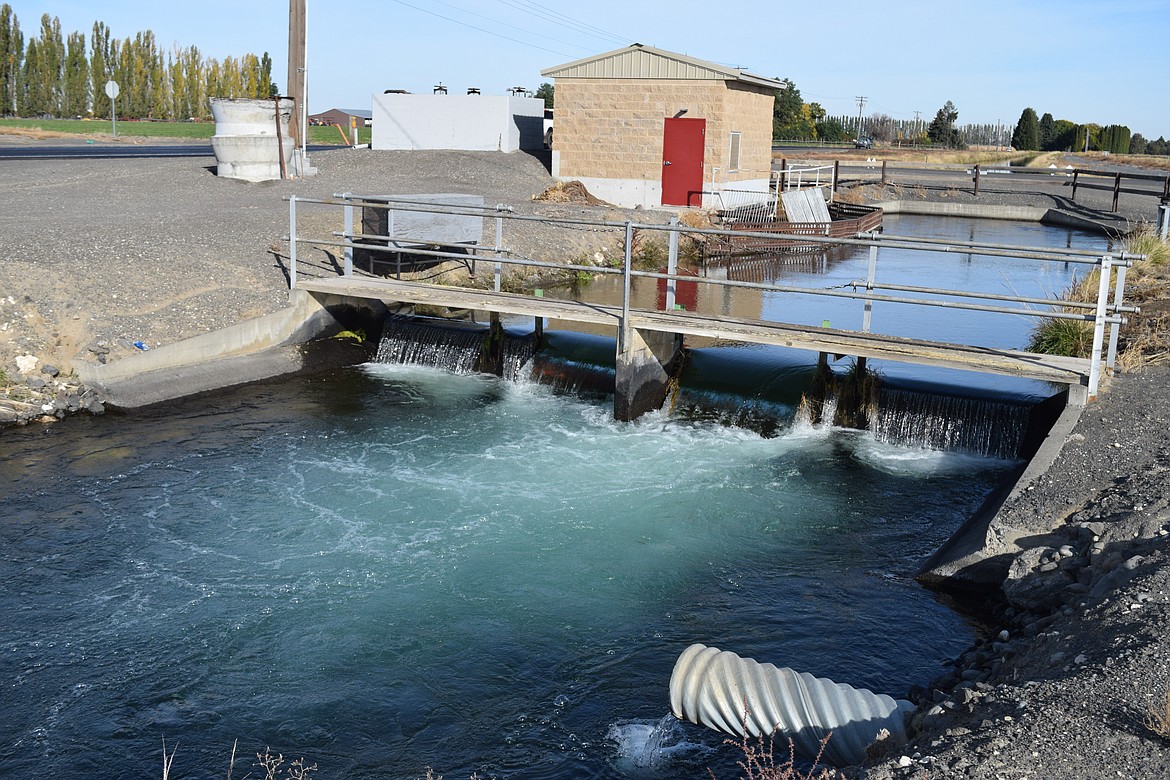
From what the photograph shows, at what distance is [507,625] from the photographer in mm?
8141

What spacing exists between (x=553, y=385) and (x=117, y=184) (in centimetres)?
1526

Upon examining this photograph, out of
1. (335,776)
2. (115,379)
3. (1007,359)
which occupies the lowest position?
(335,776)

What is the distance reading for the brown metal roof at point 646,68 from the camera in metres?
30.3

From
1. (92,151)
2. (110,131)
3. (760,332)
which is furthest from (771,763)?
(110,131)

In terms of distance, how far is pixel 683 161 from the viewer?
30922mm

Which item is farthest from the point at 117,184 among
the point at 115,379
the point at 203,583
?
the point at 203,583

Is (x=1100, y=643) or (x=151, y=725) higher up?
(x=1100, y=643)

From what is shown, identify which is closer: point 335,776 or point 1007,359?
point 335,776

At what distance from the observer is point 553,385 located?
1494 centimetres

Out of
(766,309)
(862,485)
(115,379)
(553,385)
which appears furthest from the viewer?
(766,309)

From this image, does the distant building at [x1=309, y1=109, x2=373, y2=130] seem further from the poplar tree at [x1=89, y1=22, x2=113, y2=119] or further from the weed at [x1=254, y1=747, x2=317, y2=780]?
the weed at [x1=254, y1=747, x2=317, y2=780]

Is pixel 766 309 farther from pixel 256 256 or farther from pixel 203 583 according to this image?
pixel 203 583

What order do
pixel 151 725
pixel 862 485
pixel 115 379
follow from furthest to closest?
1. pixel 115 379
2. pixel 862 485
3. pixel 151 725

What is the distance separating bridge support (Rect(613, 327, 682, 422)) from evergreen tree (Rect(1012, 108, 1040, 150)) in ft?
279
